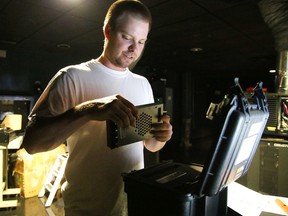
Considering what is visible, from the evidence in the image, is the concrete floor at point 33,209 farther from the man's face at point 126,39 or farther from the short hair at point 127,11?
the short hair at point 127,11

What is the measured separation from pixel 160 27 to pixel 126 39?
2473 mm

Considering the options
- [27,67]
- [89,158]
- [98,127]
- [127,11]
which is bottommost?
[89,158]

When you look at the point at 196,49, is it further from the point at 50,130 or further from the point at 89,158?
the point at 50,130

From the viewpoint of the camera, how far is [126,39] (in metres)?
0.93

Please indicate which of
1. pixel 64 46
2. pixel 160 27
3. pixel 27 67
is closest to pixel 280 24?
pixel 160 27

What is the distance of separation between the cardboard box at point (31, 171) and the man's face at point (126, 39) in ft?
10.6

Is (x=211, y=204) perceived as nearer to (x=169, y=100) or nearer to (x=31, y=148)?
(x=31, y=148)

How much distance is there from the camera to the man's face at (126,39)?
36.3 inches

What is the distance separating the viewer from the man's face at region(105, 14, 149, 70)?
0.92 metres

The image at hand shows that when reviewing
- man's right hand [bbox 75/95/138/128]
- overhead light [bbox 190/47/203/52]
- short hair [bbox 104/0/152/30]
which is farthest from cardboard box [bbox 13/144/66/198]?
man's right hand [bbox 75/95/138/128]

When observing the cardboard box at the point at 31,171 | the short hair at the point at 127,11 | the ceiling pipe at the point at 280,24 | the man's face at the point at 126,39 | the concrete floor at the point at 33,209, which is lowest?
the concrete floor at the point at 33,209

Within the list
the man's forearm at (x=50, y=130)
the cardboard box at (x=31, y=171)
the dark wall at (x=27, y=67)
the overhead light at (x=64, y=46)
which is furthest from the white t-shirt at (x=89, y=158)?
the dark wall at (x=27, y=67)

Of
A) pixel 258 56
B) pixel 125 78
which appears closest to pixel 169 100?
pixel 258 56

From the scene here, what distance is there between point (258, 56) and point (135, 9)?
5305 mm
